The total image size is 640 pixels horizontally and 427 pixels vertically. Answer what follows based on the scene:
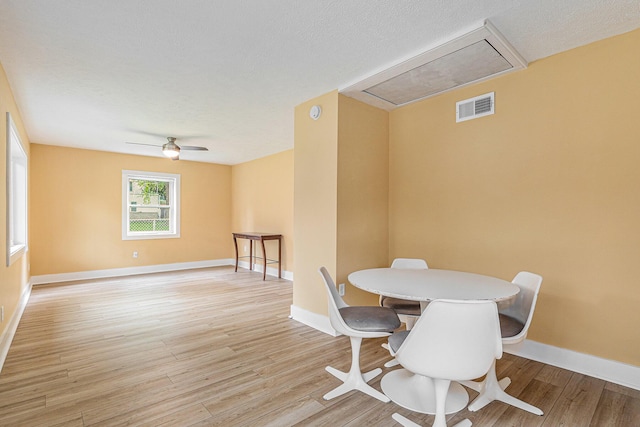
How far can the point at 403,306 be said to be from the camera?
2473 millimetres

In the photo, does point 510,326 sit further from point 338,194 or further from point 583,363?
point 338,194

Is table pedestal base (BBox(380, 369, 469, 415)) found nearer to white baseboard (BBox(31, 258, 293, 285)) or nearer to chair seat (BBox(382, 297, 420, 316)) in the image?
chair seat (BBox(382, 297, 420, 316))

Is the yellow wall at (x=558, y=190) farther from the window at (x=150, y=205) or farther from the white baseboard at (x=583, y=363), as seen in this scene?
the window at (x=150, y=205)

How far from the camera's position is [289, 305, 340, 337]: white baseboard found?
10.5 feet

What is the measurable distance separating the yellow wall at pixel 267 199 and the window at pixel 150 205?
1327mm

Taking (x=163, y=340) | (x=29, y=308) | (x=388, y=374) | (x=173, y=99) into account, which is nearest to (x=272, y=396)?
(x=388, y=374)

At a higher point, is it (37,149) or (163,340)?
(37,149)

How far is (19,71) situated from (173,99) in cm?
121

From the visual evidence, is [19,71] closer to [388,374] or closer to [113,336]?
[113,336]

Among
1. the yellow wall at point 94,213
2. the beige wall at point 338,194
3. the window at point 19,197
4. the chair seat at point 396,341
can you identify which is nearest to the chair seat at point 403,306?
the chair seat at point 396,341

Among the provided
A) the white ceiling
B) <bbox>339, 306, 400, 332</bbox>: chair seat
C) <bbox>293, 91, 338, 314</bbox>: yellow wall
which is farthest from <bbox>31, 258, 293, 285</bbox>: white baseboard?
<bbox>339, 306, 400, 332</bbox>: chair seat

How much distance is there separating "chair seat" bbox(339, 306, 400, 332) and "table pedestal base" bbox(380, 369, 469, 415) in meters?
0.45

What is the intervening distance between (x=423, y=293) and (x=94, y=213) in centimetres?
626

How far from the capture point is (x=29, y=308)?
3.94 meters
